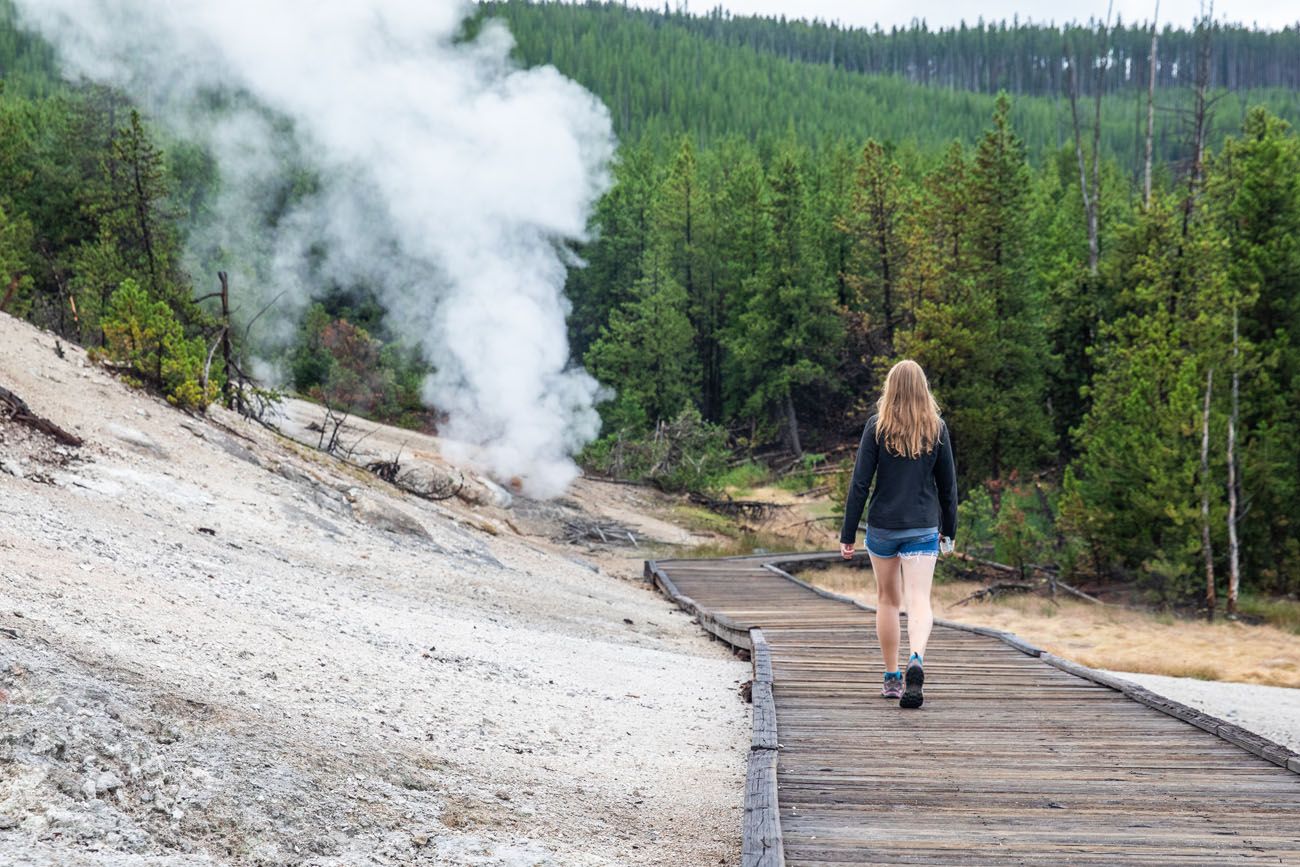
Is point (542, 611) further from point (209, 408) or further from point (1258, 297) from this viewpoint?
point (1258, 297)

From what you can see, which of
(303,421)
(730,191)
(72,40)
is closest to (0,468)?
(303,421)

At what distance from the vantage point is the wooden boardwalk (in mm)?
4164

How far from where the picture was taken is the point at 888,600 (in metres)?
6.63

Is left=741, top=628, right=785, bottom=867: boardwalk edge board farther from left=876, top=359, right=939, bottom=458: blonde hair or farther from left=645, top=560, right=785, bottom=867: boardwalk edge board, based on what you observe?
left=876, top=359, right=939, bottom=458: blonde hair

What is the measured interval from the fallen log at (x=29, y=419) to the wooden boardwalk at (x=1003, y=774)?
7.76 metres

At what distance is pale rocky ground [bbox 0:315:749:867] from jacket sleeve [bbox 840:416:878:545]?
1504 millimetres

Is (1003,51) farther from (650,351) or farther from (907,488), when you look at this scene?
(907,488)

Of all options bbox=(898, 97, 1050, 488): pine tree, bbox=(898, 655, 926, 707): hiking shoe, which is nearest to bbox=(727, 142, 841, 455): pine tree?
bbox=(898, 97, 1050, 488): pine tree

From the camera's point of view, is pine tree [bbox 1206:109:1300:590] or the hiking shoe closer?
the hiking shoe

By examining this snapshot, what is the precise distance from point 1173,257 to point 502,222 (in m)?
15.9

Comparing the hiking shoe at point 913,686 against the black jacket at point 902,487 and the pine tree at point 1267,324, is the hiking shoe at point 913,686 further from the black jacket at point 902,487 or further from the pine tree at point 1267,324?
the pine tree at point 1267,324

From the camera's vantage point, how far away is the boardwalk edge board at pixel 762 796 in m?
3.91

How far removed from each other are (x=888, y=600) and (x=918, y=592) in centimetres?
24

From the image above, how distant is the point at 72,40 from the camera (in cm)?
3581
